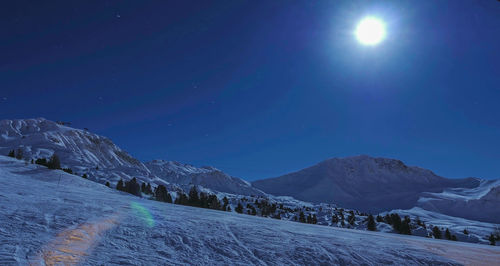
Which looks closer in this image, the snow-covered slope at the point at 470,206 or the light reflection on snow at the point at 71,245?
the light reflection on snow at the point at 71,245

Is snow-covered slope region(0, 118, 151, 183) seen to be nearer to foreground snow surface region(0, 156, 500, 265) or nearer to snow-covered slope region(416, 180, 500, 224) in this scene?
foreground snow surface region(0, 156, 500, 265)

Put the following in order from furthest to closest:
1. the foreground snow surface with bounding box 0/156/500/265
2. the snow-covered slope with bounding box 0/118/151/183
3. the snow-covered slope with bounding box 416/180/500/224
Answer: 1. the snow-covered slope with bounding box 416/180/500/224
2. the snow-covered slope with bounding box 0/118/151/183
3. the foreground snow surface with bounding box 0/156/500/265

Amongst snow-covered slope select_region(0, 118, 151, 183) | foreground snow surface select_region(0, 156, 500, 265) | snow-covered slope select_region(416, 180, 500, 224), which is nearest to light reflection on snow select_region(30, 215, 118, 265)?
foreground snow surface select_region(0, 156, 500, 265)

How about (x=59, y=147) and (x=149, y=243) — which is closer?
(x=149, y=243)

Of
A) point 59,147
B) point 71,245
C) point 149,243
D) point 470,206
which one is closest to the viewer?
point 71,245

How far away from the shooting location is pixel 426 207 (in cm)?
14325

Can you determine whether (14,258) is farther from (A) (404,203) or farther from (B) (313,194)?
(B) (313,194)

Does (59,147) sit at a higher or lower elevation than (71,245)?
higher

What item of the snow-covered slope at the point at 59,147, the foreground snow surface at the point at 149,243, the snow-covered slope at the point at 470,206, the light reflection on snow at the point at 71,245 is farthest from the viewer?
the snow-covered slope at the point at 470,206

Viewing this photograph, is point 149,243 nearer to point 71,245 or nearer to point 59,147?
point 71,245

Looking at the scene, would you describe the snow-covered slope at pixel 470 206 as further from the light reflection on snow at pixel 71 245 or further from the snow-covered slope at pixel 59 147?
the light reflection on snow at pixel 71 245

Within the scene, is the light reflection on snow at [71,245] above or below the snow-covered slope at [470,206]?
below

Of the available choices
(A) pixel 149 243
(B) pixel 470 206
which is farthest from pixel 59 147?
(B) pixel 470 206

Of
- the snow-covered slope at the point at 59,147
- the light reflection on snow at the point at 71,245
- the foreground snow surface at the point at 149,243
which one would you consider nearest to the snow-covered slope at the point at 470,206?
the snow-covered slope at the point at 59,147
